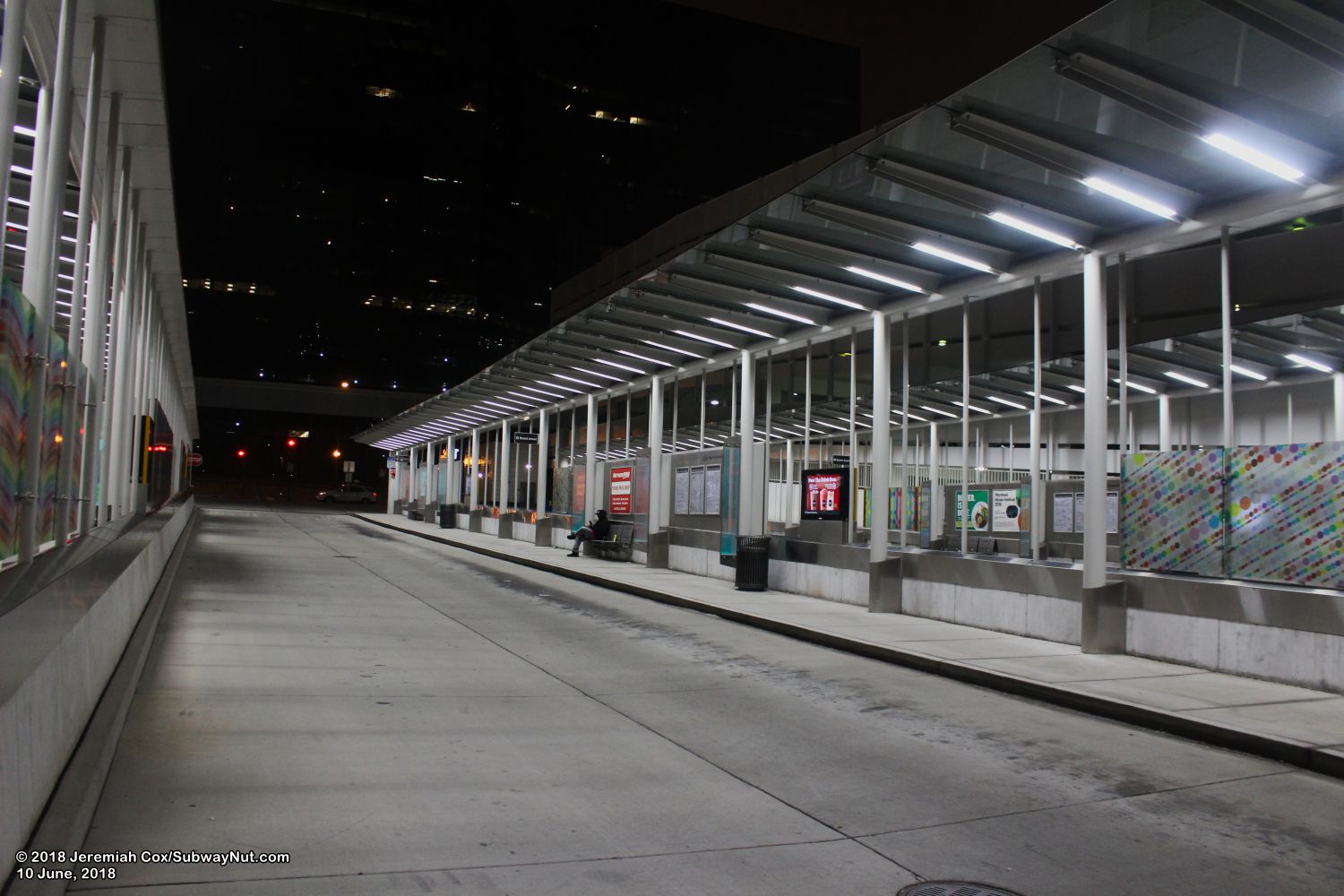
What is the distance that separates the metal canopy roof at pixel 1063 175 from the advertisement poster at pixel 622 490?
8.94 meters

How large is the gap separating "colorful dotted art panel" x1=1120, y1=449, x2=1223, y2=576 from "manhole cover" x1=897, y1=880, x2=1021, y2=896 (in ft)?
24.4

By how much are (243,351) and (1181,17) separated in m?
82.4

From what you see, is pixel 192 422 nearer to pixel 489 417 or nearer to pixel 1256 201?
pixel 489 417

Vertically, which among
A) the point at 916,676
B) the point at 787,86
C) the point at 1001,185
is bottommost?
the point at 916,676

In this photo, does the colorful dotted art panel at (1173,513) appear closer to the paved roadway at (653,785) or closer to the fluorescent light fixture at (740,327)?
the paved roadway at (653,785)

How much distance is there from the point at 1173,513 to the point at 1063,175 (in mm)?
3942

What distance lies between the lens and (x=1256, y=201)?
1029 cm

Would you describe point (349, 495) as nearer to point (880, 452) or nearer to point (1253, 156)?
point (880, 452)

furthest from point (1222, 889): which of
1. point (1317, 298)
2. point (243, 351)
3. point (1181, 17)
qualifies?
point (243, 351)

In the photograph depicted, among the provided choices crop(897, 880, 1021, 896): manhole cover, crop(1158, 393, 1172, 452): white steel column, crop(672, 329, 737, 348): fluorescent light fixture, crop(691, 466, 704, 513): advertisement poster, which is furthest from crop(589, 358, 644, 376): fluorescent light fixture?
crop(897, 880, 1021, 896): manhole cover

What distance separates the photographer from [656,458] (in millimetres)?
24078

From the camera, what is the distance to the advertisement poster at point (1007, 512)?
15.5 metres

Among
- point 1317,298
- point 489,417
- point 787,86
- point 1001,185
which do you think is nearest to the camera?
point 1001,185

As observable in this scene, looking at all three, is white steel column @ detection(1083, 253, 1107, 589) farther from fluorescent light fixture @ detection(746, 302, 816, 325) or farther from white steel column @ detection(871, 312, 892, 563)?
fluorescent light fixture @ detection(746, 302, 816, 325)
